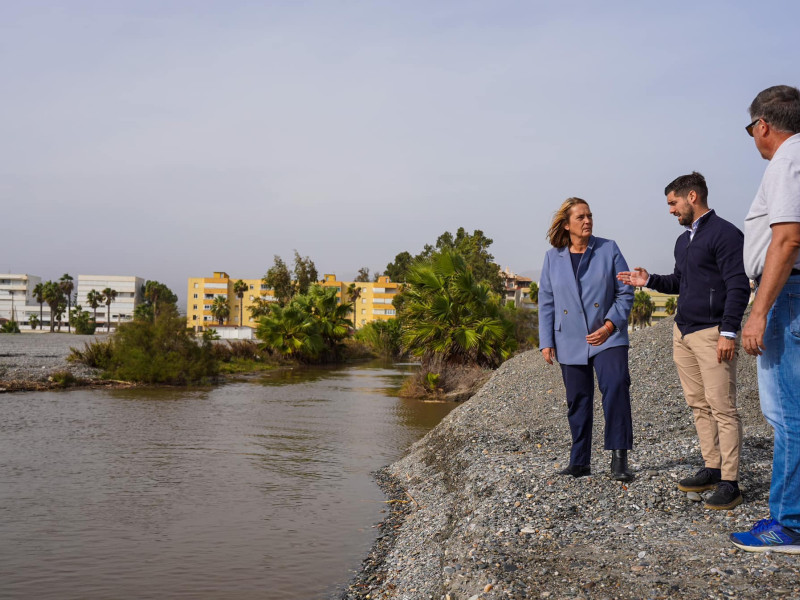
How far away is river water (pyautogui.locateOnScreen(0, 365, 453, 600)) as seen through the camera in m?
5.27

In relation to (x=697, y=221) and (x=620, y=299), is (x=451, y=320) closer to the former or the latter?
(x=620, y=299)

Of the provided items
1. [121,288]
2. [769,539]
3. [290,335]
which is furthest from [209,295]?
[769,539]

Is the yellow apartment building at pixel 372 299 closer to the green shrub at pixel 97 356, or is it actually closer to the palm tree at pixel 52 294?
the palm tree at pixel 52 294

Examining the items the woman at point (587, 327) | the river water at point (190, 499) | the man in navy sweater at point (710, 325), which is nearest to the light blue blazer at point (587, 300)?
the woman at point (587, 327)

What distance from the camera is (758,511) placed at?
4.14 metres

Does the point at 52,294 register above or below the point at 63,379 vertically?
above

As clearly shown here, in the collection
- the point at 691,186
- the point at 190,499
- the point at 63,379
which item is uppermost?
the point at 691,186

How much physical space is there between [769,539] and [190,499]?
579 cm

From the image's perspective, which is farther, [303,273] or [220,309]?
[220,309]

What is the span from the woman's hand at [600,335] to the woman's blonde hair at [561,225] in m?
0.71

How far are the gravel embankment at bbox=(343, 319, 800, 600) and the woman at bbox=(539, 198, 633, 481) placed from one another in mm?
333

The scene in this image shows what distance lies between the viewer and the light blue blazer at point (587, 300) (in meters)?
4.97

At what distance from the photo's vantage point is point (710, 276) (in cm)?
436

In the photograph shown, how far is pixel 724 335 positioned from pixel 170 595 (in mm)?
3938
